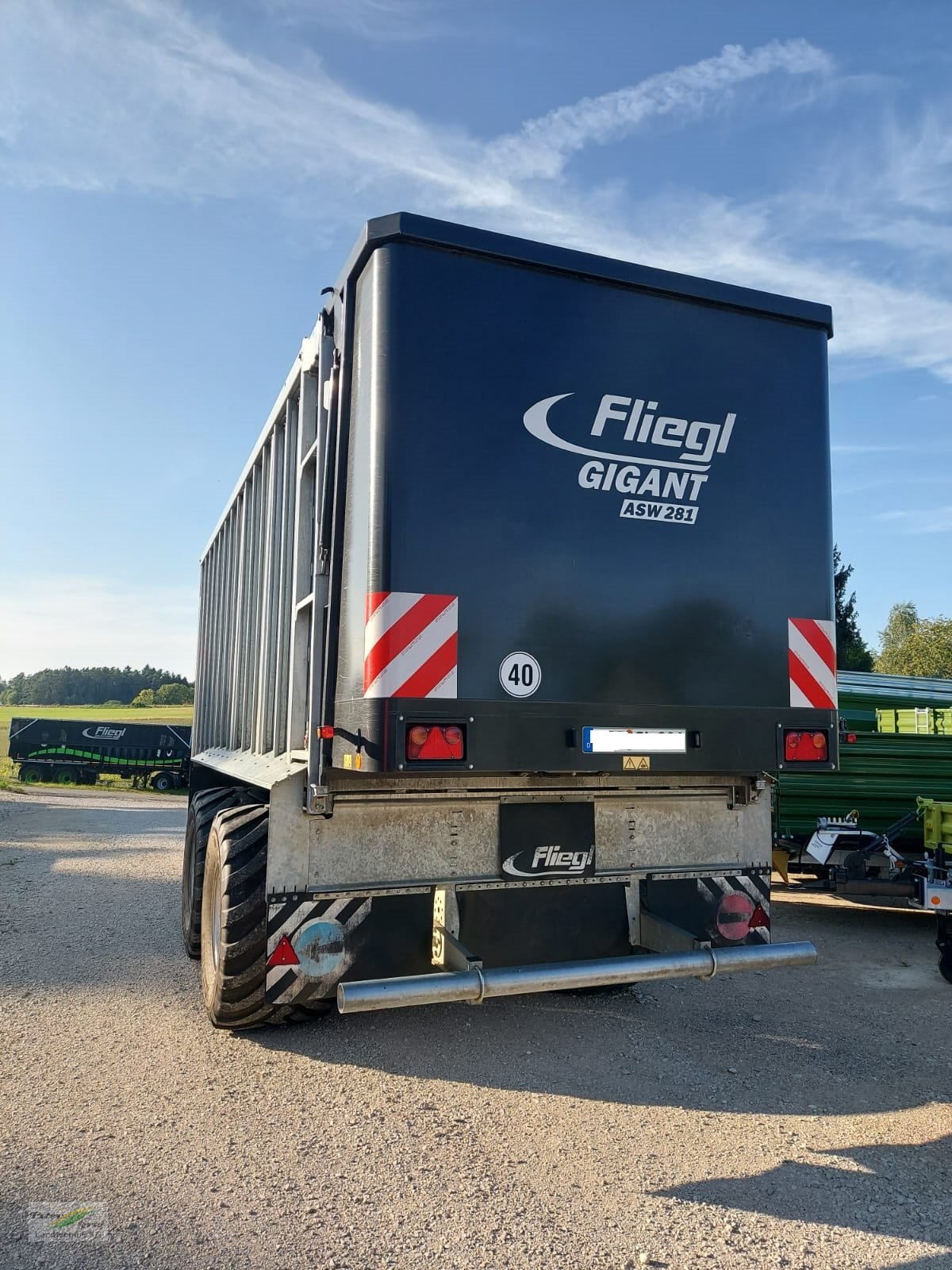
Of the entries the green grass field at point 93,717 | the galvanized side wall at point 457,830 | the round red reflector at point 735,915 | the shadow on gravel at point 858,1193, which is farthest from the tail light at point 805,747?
the green grass field at point 93,717

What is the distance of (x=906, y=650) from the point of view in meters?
44.8

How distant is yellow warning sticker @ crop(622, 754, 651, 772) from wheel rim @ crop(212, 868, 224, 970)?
1.93m

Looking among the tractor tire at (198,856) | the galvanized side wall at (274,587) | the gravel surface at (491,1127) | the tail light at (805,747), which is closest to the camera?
the gravel surface at (491,1127)

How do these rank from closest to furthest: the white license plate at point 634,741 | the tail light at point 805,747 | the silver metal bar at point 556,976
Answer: the silver metal bar at point 556,976, the white license plate at point 634,741, the tail light at point 805,747

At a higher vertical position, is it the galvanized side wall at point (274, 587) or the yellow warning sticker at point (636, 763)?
the galvanized side wall at point (274, 587)

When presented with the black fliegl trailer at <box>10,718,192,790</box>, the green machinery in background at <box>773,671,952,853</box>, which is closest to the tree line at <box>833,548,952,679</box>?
the green machinery in background at <box>773,671,952,853</box>

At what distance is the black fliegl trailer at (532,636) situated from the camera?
149 inches

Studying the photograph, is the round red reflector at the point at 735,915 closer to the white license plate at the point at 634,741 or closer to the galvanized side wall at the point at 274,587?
the white license plate at the point at 634,741

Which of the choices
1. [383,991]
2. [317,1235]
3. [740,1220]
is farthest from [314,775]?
[740,1220]

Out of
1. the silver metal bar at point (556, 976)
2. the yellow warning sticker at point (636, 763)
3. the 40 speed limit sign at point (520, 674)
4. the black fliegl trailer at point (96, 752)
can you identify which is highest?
the 40 speed limit sign at point (520, 674)

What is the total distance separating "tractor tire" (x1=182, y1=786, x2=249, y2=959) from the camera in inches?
232

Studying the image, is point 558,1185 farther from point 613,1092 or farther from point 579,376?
point 579,376

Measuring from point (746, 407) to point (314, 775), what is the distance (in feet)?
8.83

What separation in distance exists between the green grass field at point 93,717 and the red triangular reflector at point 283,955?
98.6 feet
